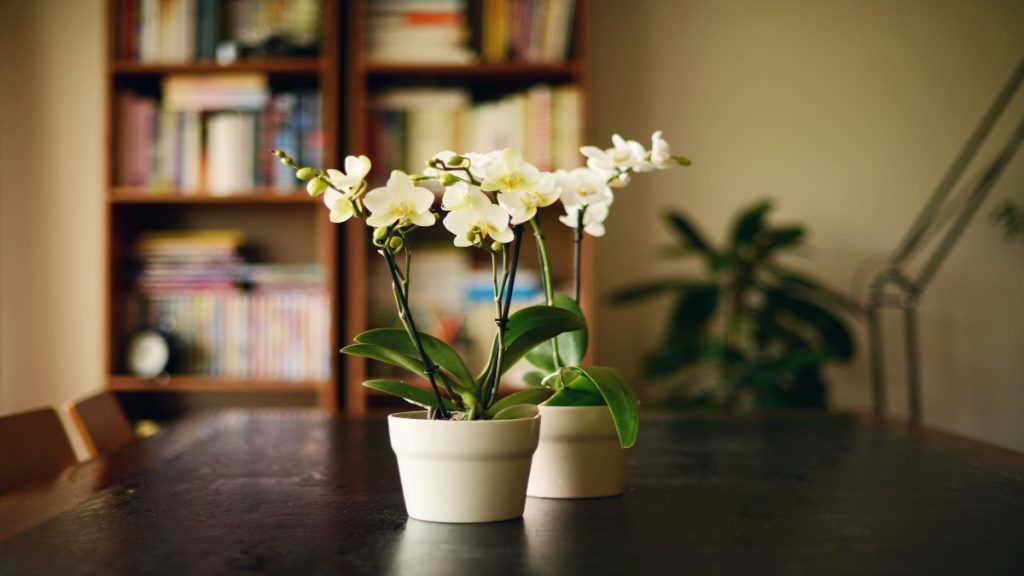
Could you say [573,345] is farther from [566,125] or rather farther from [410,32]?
[410,32]

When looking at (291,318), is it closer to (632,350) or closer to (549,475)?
(632,350)

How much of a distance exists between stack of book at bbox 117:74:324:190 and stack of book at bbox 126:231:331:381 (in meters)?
0.19

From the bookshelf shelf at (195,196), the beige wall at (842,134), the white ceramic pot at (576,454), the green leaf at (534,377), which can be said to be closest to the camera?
the white ceramic pot at (576,454)

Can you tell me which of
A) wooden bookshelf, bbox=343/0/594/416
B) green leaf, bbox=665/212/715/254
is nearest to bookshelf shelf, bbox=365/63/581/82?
wooden bookshelf, bbox=343/0/594/416

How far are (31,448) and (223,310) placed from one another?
162cm

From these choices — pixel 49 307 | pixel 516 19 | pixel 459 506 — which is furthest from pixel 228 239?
pixel 459 506

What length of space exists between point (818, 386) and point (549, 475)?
208cm

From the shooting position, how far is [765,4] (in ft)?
11.2

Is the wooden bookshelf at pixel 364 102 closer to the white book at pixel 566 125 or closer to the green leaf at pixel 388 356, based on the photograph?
the white book at pixel 566 125

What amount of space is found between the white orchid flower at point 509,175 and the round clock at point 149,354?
7.53 ft

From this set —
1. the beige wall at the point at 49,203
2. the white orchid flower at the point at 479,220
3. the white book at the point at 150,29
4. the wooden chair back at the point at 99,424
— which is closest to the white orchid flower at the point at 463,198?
the white orchid flower at the point at 479,220

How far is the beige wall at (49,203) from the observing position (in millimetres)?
3225

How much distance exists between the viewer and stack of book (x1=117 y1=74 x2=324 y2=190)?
9.68 ft

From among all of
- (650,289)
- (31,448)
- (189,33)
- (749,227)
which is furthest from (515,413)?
(189,33)
